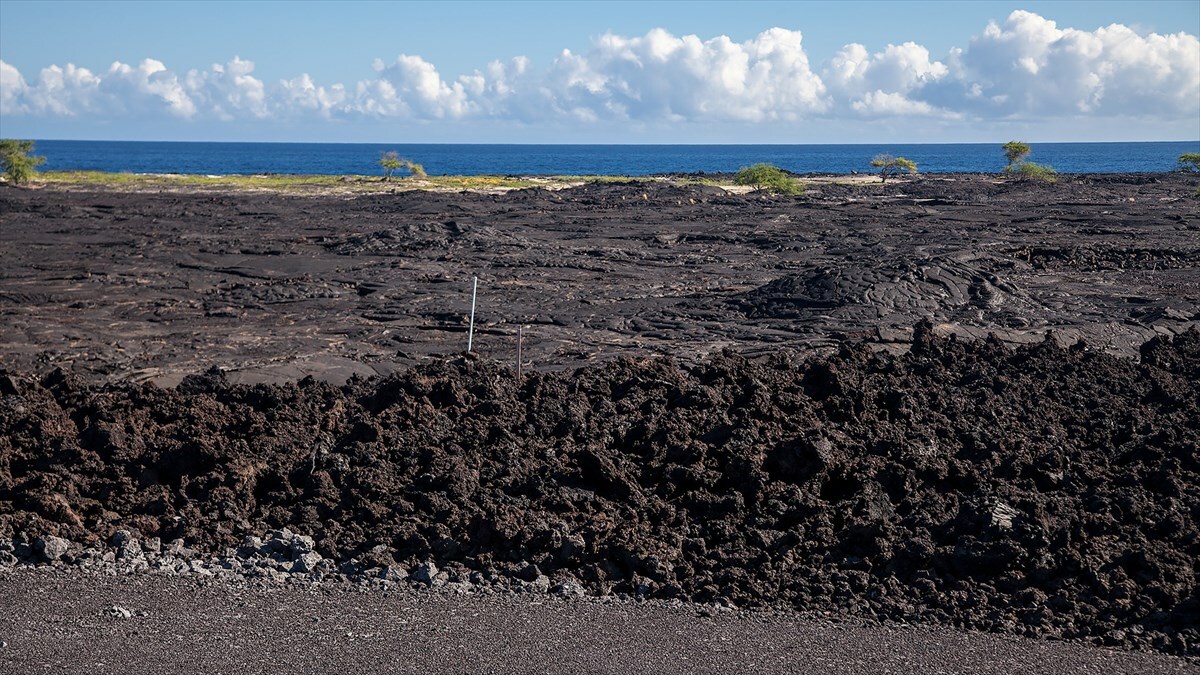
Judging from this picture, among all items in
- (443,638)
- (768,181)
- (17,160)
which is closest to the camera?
(443,638)

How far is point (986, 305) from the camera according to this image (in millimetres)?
21562

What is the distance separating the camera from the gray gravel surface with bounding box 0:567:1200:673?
6.91 metres

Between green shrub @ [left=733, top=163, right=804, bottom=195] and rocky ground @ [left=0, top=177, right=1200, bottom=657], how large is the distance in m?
34.1

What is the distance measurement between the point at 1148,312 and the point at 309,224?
25934mm

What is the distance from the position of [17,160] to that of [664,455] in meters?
57.9

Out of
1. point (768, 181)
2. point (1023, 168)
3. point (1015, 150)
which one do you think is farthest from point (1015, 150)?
point (768, 181)

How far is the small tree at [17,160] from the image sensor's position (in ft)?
194

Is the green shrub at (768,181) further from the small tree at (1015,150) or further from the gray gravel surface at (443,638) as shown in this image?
the gray gravel surface at (443,638)

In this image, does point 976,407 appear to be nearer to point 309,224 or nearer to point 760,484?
point 760,484

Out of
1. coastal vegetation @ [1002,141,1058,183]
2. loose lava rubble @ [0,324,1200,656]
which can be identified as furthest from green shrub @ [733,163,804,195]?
loose lava rubble @ [0,324,1200,656]

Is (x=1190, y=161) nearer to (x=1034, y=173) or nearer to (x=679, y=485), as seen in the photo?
(x=1034, y=173)

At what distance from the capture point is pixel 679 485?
10.1 metres

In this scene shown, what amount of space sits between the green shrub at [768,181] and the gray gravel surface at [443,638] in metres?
48.8

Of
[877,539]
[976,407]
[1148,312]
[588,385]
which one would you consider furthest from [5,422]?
[1148,312]
